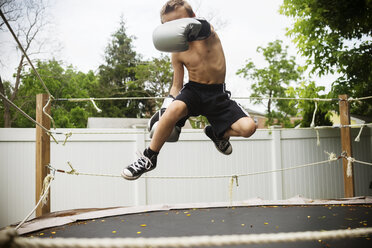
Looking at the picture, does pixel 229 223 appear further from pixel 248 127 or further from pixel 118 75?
pixel 118 75

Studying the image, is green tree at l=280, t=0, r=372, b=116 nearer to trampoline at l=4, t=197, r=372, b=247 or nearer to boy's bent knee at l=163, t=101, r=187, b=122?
trampoline at l=4, t=197, r=372, b=247

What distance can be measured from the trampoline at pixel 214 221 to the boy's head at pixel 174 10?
4.68 feet

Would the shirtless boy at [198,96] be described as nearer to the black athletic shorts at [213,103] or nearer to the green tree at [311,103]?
the black athletic shorts at [213,103]

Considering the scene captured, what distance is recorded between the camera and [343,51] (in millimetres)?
4578

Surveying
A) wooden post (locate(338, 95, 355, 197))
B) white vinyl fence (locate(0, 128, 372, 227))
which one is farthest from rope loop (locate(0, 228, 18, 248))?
wooden post (locate(338, 95, 355, 197))

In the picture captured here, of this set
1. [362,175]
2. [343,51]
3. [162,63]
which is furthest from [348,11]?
[162,63]

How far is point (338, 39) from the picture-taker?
4746 mm

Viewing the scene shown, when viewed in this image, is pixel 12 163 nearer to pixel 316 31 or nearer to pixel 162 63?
pixel 316 31

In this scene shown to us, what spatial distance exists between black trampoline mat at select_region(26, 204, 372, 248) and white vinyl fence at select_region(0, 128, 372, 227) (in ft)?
1.90

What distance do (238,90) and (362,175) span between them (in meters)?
5.14

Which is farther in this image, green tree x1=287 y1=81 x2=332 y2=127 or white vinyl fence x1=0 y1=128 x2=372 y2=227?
green tree x1=287 y1=81 x2=332 y2=127

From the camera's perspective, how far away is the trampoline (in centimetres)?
220

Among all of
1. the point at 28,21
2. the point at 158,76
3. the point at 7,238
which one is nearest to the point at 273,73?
the point at 158,76

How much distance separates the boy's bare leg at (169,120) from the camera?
1.31m
